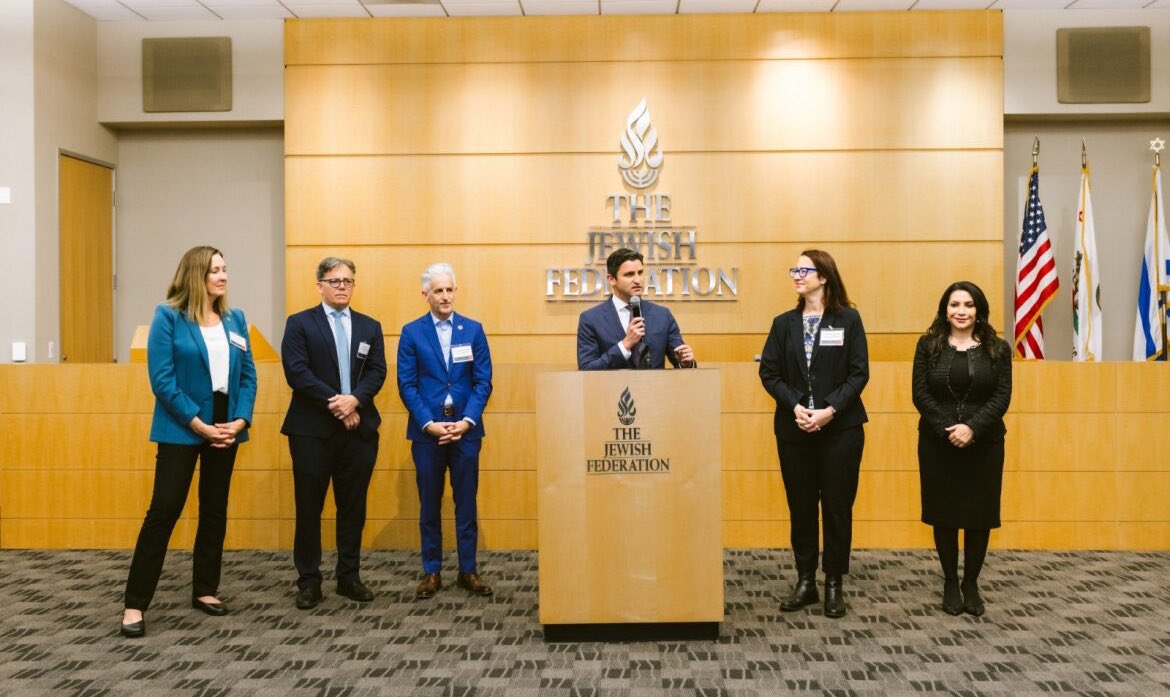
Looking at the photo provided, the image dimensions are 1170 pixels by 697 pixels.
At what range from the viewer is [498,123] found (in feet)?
21.8

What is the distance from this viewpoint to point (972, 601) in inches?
157

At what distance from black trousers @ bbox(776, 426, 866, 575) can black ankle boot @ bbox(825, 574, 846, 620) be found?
0.04 meters

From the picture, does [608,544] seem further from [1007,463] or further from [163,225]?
[163,225]

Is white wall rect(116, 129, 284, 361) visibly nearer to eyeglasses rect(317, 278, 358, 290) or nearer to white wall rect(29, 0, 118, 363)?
white wall rect(29, 0, 118, 363)

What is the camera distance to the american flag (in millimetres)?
6648

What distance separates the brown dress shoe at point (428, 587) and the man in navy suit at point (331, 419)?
23cm

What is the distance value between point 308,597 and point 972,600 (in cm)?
300

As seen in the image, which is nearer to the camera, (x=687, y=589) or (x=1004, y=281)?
(x=687, y=589)

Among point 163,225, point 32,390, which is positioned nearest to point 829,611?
point 32,390

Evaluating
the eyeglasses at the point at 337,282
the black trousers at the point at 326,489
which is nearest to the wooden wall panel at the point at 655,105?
the eyeglasses at the point at 337,282

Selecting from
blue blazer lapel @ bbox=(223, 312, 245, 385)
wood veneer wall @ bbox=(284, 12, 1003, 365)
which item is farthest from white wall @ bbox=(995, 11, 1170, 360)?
blue blazer lapel @ bbox=(223, 312, 245, 385)

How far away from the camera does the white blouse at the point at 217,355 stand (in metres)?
3.91

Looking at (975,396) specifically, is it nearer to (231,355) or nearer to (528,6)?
(231,355)

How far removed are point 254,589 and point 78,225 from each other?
396 cm
